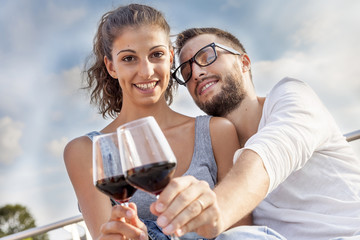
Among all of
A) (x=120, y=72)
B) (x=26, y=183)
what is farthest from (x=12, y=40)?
(x=120, y=72)

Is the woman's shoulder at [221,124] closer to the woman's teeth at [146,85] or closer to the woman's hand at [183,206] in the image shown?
the woman's teeth at [146,85]

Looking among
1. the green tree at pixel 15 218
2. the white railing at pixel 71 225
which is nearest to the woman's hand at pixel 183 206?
the white railing at pixel 71 225

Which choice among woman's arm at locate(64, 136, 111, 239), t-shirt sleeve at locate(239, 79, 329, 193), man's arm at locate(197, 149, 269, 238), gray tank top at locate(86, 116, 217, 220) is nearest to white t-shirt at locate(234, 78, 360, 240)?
t-shirt sleeve at locate(239, 79, 329, 193)

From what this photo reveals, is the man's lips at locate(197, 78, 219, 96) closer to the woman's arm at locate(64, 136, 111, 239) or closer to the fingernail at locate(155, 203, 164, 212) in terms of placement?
the woman's arm at locate(64, 136, 111, 239)

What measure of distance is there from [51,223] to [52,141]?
1112cm

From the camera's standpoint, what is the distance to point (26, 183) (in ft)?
55.0

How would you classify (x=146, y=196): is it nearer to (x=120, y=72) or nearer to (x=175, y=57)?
(x=120, y=72)

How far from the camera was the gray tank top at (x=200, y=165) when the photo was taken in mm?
1986

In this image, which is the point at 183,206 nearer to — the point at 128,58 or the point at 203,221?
the point at 203,221

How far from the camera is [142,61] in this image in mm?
2102

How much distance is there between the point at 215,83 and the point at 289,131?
3.44 feet

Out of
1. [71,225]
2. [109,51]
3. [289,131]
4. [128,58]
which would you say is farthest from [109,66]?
[71,225]

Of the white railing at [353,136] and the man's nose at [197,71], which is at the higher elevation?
the man's nose at [197,71]

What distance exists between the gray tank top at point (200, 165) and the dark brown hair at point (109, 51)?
52 centimetres
